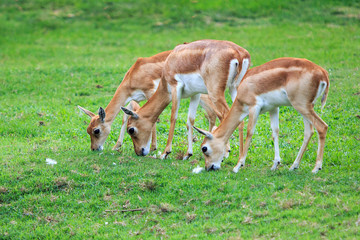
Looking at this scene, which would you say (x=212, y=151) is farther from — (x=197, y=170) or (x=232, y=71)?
(x=232, y=71)

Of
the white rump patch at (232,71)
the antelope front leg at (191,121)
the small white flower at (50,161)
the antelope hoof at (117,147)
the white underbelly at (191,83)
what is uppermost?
the white rump patch at (232,71)

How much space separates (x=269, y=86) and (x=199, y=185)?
1967 mm

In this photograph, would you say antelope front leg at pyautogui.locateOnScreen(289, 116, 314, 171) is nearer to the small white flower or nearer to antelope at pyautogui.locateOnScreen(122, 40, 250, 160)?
antelope at pyautogui.locateOnScreen(122, 40, 250, 160)

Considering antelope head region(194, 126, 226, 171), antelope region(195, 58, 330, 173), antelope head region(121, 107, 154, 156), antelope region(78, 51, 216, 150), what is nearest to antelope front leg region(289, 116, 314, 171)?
antelope region(195, 58, 330, 173)

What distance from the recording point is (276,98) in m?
8.20

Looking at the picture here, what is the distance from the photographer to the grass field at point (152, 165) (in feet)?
22.4

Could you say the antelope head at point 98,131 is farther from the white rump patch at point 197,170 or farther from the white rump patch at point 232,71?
the white rump patch at point 232,71

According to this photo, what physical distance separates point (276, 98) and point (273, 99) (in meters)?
0.07

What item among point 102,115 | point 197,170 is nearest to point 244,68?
point 197,170

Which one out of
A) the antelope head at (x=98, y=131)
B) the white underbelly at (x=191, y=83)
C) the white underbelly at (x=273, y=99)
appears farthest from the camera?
the antelope head at (x=98, y=131)

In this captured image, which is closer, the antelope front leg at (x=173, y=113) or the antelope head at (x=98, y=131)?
the antelope front leg at (x=173, y=113)

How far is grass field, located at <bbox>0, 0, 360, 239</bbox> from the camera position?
684cm

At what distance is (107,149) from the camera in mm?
10414

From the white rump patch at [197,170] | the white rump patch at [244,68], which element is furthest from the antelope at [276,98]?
the white rump patch at [244,68]
